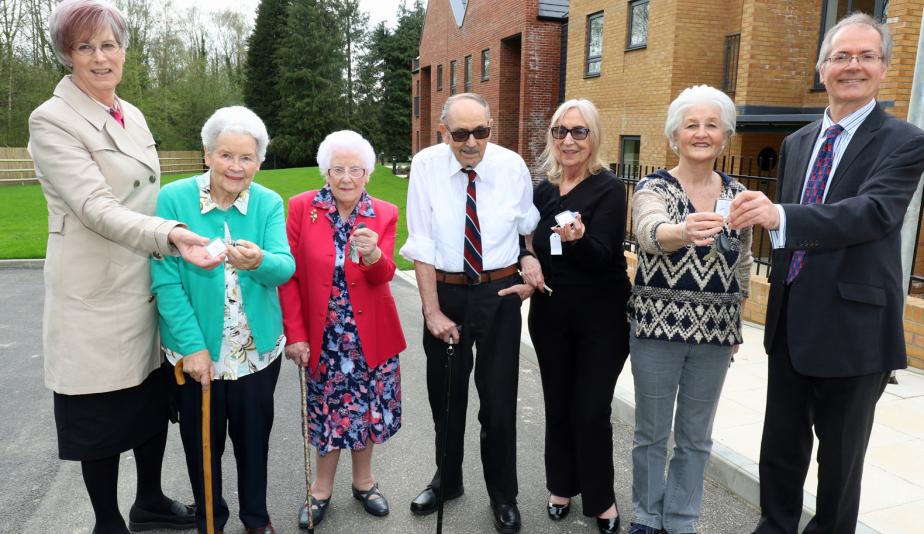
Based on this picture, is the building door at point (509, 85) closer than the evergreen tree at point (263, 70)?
Yes

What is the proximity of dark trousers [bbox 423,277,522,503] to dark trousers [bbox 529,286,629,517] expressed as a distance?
6.9 inches

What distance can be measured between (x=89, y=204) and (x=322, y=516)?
204 centimetres

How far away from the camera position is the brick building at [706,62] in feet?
39.8

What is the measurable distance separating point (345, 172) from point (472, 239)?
730 millimetres

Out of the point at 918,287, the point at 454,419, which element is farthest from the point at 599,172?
the point at 918,287

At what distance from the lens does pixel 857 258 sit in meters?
2.61

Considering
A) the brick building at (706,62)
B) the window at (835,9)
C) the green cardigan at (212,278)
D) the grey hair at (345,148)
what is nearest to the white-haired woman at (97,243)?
the green cardigan at (212,278)

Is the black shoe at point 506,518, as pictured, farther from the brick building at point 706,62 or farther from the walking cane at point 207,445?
the brick building at point 706,62

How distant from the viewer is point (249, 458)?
313 cm

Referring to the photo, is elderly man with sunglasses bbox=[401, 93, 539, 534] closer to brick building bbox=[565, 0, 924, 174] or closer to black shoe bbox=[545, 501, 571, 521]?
black shoe bbox=[545, 501, 571, 521]

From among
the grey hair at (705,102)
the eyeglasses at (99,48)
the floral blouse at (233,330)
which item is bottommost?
the floral blouse at (233,330)

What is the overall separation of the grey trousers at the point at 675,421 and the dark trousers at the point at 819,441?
0.26 m

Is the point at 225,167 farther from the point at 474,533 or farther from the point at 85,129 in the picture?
the point at 474,533

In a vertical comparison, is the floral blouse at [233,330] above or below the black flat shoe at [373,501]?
above
